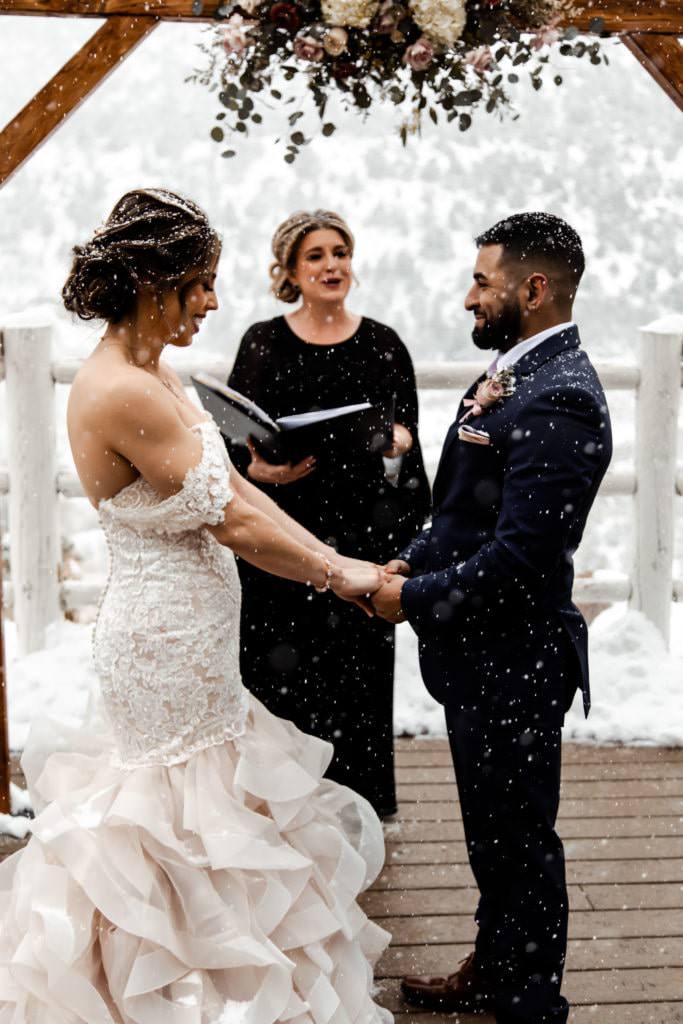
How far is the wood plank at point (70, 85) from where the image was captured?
315 centimetres

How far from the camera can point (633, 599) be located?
5234 mm

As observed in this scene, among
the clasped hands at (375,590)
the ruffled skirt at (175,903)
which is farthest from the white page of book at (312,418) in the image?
the ruffled skirt at (175,903)

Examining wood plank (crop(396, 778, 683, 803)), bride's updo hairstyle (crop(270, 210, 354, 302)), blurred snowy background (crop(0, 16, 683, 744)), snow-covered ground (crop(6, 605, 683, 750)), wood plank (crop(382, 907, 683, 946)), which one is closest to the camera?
wood plank (crop(382, 907, 683, 946))

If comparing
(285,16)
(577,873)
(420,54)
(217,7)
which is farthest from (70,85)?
(577,873)

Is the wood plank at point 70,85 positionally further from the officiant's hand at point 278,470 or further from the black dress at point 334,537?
the officiant's hand at point 278,470

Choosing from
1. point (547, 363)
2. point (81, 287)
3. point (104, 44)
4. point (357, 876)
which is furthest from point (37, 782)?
point (104, 44)

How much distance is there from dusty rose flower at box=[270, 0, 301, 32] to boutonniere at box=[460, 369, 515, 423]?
4.30ft

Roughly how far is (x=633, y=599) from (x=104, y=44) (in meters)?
3.39

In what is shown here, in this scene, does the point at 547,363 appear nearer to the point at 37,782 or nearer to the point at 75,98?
the point at 37,782

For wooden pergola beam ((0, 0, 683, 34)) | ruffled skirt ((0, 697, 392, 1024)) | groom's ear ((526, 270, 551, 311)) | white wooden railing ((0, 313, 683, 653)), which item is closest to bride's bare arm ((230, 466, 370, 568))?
ruffled skirt ((0, 697, 392, 1024))

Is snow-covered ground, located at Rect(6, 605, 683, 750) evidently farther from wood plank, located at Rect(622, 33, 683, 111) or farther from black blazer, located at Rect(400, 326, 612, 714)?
wood plank, located at Rect(622, 33, 683, 111)

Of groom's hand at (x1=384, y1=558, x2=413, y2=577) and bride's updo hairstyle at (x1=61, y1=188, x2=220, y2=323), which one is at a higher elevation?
bride's updo hairstyle at (x1=61, y1=188, x2=220, y2=323)

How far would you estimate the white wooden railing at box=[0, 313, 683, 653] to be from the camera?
4871mm

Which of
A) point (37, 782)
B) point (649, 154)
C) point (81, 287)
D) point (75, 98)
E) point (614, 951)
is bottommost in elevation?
point (614, 951)
